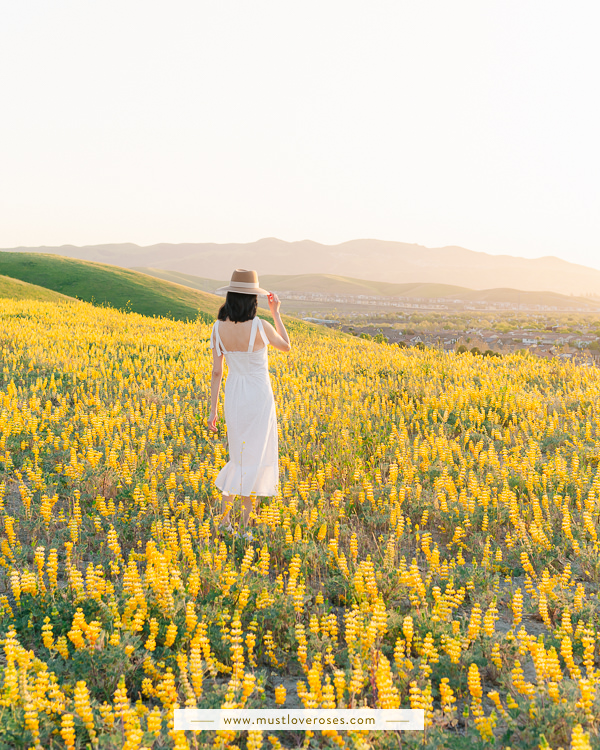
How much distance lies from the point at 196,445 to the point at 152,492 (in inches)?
97.5

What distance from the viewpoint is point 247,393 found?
582cm

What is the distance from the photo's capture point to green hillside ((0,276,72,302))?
3200cm

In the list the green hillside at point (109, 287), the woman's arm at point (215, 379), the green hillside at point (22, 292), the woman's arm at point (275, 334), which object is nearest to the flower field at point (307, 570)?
the woman's arm at point (215, 379)

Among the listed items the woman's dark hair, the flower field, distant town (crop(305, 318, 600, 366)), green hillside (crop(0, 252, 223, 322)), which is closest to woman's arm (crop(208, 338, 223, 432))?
the woman's dark hair

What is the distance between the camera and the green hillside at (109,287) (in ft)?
120

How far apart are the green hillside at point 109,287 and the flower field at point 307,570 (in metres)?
24.8

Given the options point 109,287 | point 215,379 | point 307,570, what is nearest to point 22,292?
point 109,287

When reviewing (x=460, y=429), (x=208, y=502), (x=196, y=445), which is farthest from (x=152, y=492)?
(x=460, y=429)

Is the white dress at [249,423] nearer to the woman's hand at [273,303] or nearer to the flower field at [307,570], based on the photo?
the woman's hand at [273,303]

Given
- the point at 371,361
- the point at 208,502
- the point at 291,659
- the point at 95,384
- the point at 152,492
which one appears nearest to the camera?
the point at 291,659

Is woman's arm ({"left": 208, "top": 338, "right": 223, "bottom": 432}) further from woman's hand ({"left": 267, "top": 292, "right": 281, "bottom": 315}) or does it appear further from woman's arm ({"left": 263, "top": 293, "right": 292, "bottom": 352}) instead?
woman's hand ({"left": 267, "top": 292, "right": 281, "bottom": 315})

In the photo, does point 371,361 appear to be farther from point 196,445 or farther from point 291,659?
point 291,659

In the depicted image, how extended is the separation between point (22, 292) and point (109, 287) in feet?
26.8

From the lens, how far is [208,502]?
254 inches
